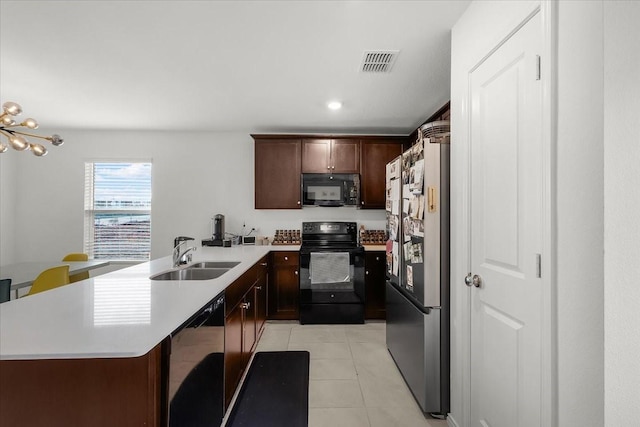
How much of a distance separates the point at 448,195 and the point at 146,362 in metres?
1.77

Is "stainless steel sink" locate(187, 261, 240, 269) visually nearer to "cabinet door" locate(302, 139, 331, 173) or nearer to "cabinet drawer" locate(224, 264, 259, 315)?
"cabinet drawer" locate(224, 264, 259, 315)

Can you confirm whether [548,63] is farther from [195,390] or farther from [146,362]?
[195,390]

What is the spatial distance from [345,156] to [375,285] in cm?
172

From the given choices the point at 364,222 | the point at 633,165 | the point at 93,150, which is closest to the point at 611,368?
the point at 633,165

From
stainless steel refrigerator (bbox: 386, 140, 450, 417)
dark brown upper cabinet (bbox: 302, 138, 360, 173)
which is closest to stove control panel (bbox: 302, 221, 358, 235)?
dark brown upper cabinet (bbox: 302, 138, 360, 173)

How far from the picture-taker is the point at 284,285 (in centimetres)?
385

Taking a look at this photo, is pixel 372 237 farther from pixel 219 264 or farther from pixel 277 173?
pixel 219 264

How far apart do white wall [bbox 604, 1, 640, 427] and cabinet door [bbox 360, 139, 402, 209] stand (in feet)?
10.8

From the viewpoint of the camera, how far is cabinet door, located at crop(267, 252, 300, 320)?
3.83m

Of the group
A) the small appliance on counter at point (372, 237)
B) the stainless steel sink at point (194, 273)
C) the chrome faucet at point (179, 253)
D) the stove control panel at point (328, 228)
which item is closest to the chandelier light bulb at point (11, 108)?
the chrome faucet at point (179, 253)

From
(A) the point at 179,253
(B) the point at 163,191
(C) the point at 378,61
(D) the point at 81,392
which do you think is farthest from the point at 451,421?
(B) the point at 163,191

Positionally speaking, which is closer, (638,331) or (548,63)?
(638,331)

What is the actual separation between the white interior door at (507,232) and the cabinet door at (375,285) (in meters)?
2.19

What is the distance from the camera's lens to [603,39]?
89 cm
